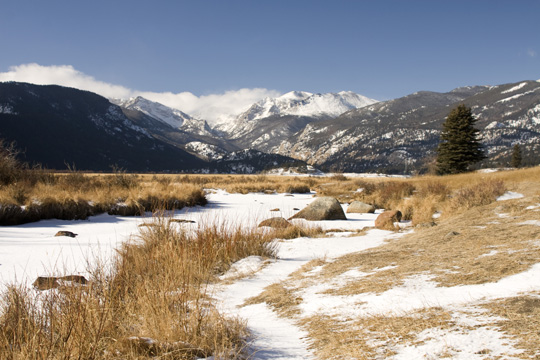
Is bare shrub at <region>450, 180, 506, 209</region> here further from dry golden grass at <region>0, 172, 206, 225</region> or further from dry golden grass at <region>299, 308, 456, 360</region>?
dry golden grass at <region>299, 308, 456, 360</region>

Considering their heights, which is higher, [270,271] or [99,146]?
[99,146]

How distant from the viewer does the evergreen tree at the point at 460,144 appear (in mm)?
33125

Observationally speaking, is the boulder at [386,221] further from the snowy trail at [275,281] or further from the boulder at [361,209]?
the boulder at [361,209]

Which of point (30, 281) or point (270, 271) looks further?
point (270, 271)

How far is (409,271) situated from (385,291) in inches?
24.9

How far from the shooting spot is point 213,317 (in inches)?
91.4

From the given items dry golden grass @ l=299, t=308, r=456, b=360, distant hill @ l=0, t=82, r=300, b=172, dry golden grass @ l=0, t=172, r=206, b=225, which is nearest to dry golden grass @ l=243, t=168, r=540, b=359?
dry golden grass @ l=299, t=308, r=456, b=360

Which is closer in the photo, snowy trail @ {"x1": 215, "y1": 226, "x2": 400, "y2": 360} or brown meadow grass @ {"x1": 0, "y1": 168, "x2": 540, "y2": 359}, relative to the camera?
brown meadow grass @ {"x1": 0, "y1": 168, "x2": 540, "y2": 359}

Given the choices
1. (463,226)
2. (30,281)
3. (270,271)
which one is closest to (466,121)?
(463,226)

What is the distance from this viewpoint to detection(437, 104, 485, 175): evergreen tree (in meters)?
33.1

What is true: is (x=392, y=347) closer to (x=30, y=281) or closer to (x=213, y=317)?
(x=213, y=317)

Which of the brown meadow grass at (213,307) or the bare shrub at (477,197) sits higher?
the bare shrub at (477,197)

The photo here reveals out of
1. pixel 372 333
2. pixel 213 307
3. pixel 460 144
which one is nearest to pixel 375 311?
pixel 372 333

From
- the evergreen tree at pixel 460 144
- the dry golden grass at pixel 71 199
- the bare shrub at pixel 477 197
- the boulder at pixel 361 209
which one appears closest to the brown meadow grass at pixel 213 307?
the bare shrub at pixel 477 197
